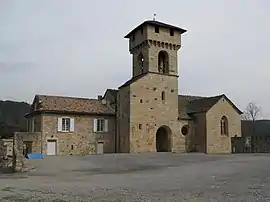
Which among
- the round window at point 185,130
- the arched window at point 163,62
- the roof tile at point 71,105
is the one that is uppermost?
the arched window at point 163,62

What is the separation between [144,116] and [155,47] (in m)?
7.54

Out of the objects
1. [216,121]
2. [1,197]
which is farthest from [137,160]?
[1,197]

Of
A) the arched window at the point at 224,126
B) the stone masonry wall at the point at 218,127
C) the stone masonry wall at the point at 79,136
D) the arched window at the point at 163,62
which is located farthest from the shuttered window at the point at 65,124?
the arched window at the point at 224,126

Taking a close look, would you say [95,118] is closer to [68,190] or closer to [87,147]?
[87,147]

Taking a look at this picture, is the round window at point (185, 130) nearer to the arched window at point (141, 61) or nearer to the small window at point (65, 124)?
the arched window at point (141, 61)

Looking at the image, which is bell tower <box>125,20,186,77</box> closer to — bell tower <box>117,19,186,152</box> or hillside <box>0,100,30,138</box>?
bell tower <box>117,19,186,152</box>

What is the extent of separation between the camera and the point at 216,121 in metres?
43.4

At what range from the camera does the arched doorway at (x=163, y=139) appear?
42750mm

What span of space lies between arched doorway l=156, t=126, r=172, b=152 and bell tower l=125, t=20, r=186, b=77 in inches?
243

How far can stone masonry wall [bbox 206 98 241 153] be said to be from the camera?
42.9 meters

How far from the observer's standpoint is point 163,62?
44.3m

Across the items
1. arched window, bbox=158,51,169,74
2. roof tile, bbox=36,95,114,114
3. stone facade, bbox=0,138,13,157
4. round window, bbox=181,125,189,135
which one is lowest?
stone facade, bbox=0,138,13,157

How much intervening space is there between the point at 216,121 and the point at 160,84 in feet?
24.2

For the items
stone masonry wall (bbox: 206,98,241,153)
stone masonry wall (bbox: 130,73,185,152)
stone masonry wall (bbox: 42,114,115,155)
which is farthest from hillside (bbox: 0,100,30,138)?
stone masonry wall (bbox: 206,98,241,153)
